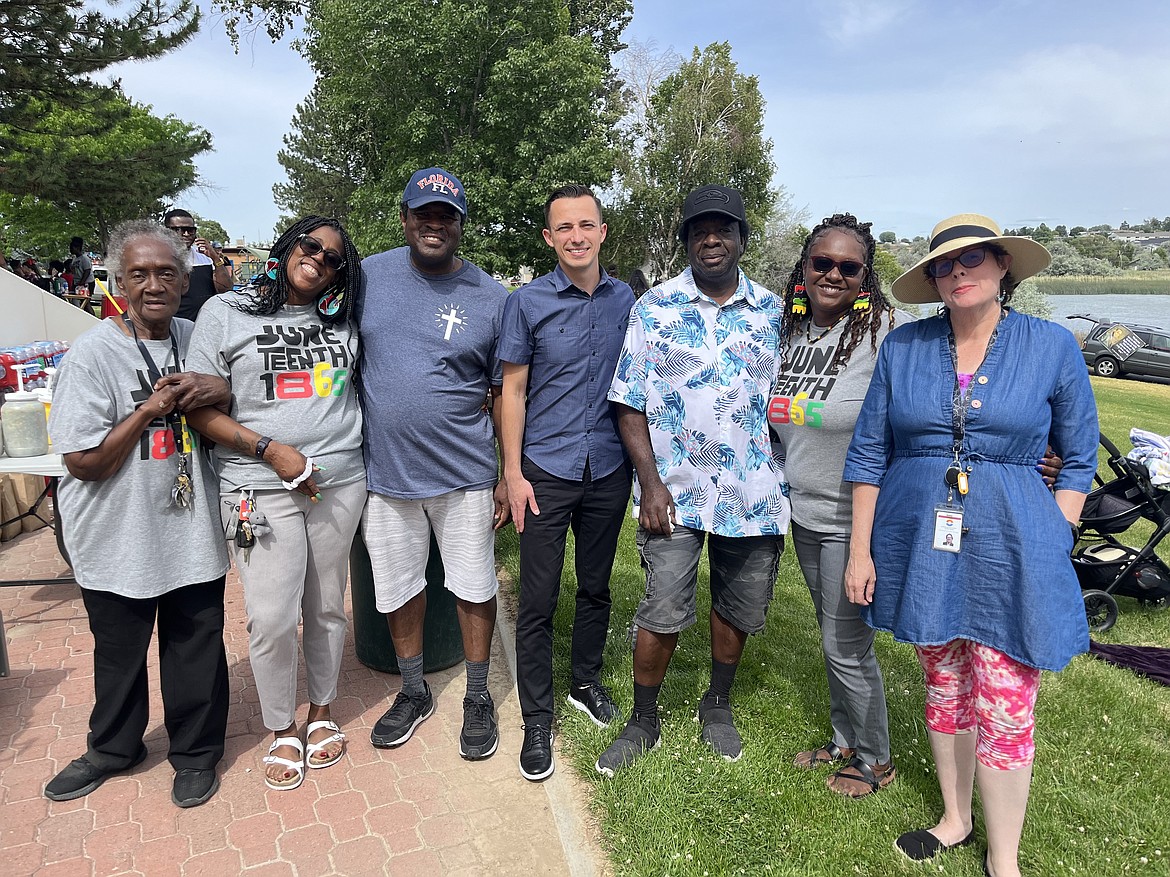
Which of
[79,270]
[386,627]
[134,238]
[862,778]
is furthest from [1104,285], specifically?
[134,238]

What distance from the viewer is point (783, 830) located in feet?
9.24

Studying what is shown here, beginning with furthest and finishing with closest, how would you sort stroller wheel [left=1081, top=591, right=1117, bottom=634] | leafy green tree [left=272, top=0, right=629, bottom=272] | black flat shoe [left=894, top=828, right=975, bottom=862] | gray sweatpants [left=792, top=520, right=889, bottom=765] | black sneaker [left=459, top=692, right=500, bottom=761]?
1. leafy green tree [left=272, top=0, right=629, bottom=272]
2. stroller wheel [left=1081, top=591, right=1117, bottom=634]
3. black sneaker [left=459, top=692, right=500, bottom=761]
4. gray sweatpants [left=792, top=520, right=889, bottom=765]
5. black flat shoe [left=894, top=828, right=975, bottom=862]

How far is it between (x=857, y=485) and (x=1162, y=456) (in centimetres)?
392

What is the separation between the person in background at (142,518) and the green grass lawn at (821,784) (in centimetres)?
166

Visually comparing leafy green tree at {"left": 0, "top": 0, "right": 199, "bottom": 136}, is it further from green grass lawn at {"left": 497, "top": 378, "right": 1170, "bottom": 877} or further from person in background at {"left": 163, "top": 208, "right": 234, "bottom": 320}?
green grass lawn at {"left": 497, "top": 378, "right": 1170, "bottom": 877}

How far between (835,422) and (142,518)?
2.69 meters

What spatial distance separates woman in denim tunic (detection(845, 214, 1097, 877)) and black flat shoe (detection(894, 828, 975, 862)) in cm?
18

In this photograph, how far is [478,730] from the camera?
341cm

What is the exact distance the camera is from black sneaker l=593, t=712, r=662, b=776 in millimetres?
3156

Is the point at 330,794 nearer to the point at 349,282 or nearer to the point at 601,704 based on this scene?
the point at 601,704

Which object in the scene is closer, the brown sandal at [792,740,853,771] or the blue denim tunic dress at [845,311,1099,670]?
the blue denim tunic dress at [845,311,1099,670]

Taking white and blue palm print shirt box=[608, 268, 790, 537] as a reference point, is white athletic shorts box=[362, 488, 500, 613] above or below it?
below

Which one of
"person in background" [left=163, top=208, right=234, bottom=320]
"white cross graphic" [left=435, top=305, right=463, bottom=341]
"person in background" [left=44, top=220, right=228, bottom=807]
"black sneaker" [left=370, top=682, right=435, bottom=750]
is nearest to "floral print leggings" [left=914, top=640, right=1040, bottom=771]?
"white cross graphic" [left=435, top=305, right=463, bottom=341]

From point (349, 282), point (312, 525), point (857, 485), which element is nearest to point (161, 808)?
point (312, 525)
